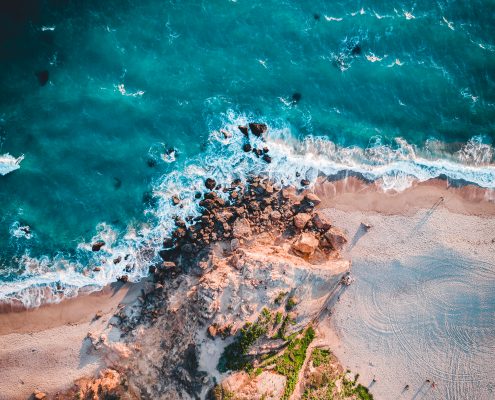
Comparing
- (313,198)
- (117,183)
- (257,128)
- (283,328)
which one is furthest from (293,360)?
(117,183)

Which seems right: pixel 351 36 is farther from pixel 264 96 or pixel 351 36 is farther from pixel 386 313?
pixel 386 313

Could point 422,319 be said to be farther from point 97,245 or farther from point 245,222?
point 97,245

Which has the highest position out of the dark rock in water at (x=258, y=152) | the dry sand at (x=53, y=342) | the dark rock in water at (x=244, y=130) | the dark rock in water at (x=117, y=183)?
the dark rock in water at (x=244, y=130)

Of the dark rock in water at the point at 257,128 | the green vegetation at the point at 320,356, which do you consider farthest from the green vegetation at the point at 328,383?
the dark rock in water at the point at 257,128

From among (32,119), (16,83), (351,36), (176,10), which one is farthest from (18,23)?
(351,36)

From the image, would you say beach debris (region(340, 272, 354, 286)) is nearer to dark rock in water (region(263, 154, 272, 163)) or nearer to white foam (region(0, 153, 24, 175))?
dark rock in water (region(263, 154, 272, 163))

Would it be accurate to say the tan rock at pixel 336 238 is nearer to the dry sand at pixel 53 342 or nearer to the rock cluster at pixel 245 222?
the rock cluster at pixel 245 222
